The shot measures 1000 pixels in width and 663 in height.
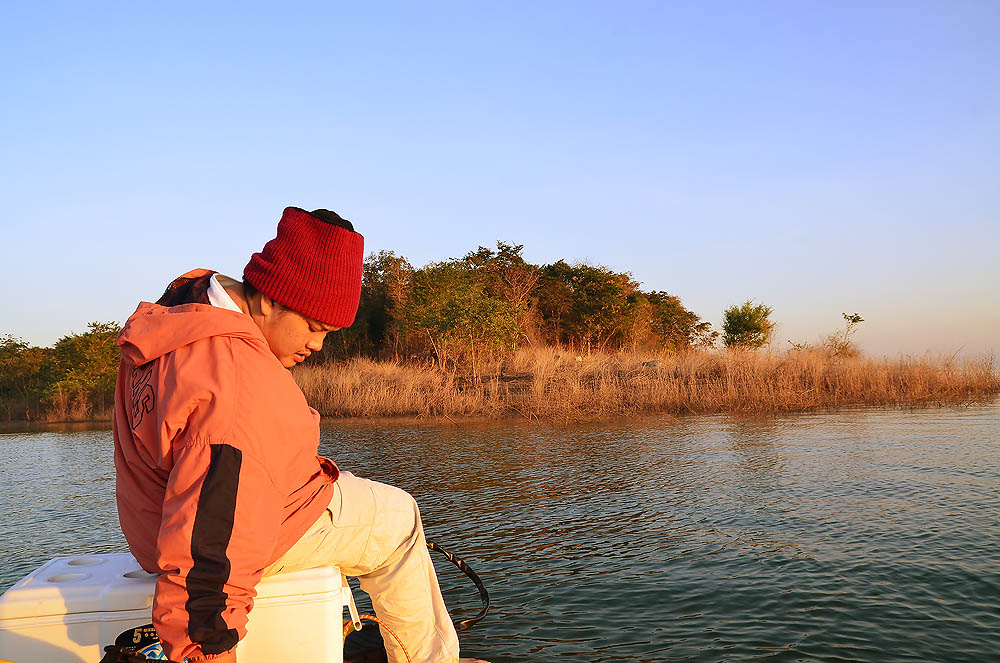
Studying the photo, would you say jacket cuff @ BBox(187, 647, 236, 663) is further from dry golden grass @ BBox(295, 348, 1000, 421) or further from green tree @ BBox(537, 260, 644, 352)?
green tree @ BBox(537, 260, 644, 352)

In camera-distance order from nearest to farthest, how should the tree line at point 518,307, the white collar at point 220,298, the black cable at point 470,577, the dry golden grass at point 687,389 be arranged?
the white collar at point 220,298
the black cable at point 470,577
the dry golden grass at point 687,389
the tree line at point 518,307

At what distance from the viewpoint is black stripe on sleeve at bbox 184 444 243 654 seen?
5.66 feet

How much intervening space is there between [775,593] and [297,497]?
10.1ft

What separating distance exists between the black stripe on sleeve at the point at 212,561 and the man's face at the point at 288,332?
1.65ft

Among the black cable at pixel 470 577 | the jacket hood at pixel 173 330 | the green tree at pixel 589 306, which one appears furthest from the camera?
the green tree at pixel 589 306

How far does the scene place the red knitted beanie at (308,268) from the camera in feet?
7.03

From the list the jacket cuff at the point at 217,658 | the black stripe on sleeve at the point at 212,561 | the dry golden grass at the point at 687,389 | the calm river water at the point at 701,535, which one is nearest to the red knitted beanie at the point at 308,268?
the black stripe on sleeve at the point at 212,561

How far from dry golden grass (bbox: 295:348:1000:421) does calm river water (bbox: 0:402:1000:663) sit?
407 cm

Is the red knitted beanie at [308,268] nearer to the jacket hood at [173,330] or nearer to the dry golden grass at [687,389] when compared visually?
the jacket hood at [173,330]

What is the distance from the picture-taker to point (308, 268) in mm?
2152

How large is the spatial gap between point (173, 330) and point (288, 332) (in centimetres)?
39

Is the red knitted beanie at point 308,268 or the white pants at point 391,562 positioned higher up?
the red knitted beanie at point 308,268

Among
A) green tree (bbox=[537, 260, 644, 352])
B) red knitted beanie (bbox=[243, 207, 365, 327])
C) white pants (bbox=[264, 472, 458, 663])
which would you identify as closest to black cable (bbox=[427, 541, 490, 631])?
white pants (bbox=[264, 472, 458, 663])

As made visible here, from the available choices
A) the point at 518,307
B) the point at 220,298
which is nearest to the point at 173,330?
the point at 220,298
